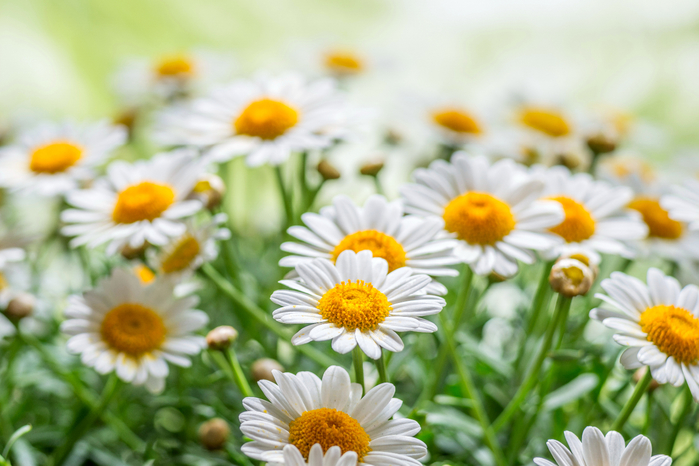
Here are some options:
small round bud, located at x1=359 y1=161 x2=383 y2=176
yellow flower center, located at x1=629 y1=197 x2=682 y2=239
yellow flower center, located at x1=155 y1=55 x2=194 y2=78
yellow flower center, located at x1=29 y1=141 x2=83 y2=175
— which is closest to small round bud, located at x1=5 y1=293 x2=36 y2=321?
yellow flower center, located at x1=29 y1=141 x2=83 y2=175

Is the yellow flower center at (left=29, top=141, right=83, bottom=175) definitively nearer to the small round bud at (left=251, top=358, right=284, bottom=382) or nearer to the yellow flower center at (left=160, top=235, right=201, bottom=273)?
the yellow flower center at (left=160, top=235, right=201, bottom=273)

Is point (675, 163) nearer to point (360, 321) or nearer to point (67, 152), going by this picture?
point (360, 321)

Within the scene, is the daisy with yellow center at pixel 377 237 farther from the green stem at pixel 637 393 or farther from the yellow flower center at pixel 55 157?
the yellow flower center at pixel 55 157

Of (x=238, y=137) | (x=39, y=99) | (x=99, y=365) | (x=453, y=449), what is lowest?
(x=39, y=99)

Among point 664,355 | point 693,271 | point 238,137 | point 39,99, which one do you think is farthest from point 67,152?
point 39,99

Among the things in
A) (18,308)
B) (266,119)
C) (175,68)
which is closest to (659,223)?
(266,119)

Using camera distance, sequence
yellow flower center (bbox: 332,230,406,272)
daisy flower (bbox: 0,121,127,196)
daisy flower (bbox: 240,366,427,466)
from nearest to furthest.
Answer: daisy flower (bbox: 240,366,427,466) < yellow flower center (bbox: 332,230,406,272) < daisy flower (bbox: 0,121,127,196)

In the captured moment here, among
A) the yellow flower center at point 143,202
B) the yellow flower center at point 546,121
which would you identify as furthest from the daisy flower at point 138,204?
the yellow flower center at point 546,121
